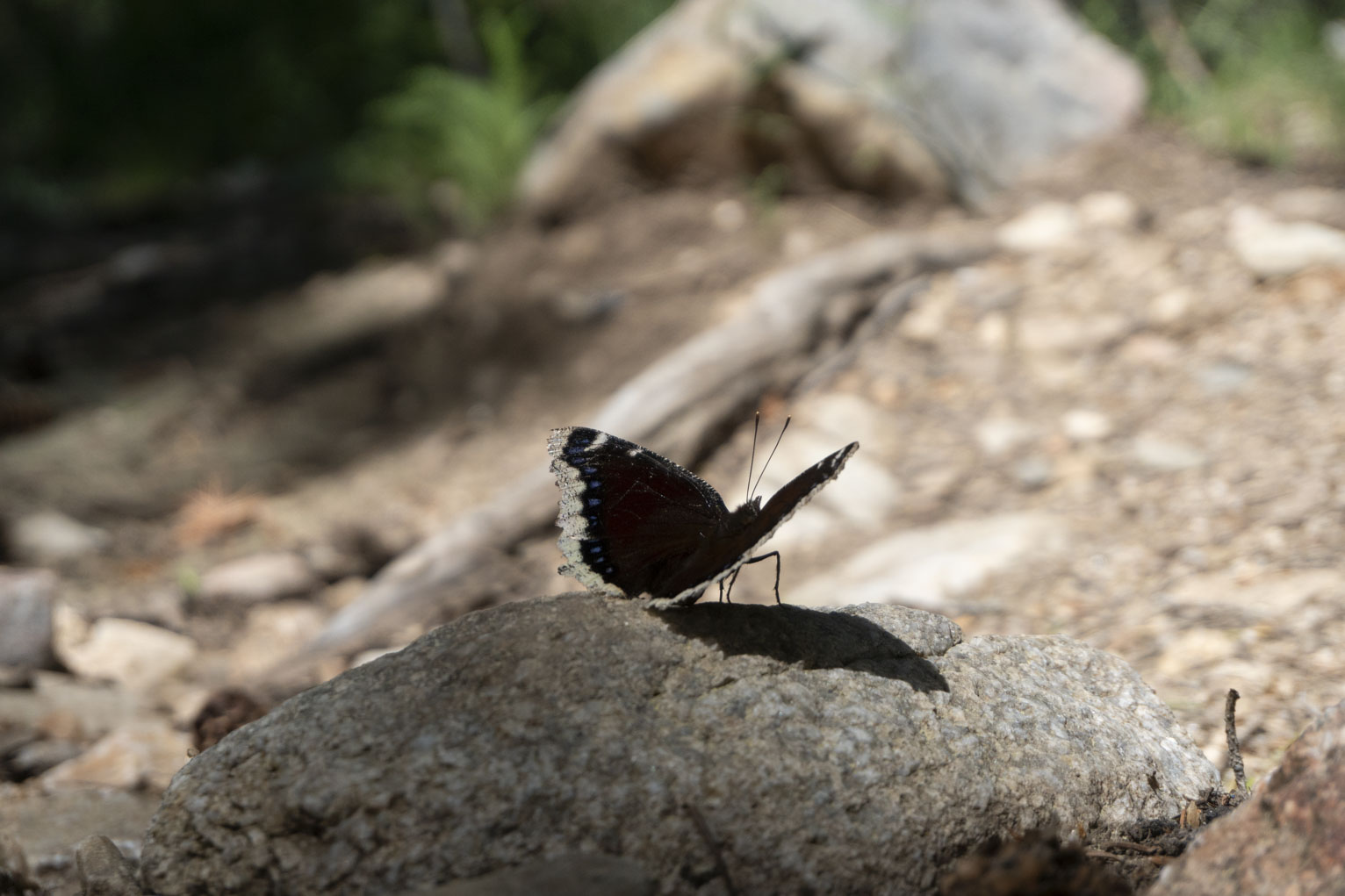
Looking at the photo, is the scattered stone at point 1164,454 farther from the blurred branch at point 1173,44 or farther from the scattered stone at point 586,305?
the blurred branch at point 1173,44

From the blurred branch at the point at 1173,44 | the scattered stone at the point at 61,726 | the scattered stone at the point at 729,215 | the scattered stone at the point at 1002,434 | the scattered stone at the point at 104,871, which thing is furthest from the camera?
the blurred branch at the point at 1173,44

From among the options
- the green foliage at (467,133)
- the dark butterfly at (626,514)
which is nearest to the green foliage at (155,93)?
the green foliage at (467,133)

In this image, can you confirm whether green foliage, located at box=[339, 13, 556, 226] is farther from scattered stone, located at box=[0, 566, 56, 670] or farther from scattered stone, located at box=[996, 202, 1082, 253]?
scattered stone, located at box=[0, 566, 56, 670]

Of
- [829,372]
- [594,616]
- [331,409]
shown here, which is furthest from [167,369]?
[594,616]

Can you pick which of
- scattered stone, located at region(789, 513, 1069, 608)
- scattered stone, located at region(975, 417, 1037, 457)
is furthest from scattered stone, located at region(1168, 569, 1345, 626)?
scattered stone, located at region(975, 417, 1037, 457)

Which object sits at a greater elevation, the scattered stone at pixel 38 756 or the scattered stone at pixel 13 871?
the scattered stone at pixel 38 756

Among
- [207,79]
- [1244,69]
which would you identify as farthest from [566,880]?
[207,79]

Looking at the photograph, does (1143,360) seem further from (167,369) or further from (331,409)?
(167,369)

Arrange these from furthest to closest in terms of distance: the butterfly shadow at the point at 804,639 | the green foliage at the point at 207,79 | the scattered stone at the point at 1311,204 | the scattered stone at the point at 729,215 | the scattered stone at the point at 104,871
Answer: the green foliage at the point at 207,79
the scattered stone at the point at 729,215
the scattered stone at the point at 1311,204
the butterfly shadow at the point at 804,639
the scattered stone at the point at 104,871
